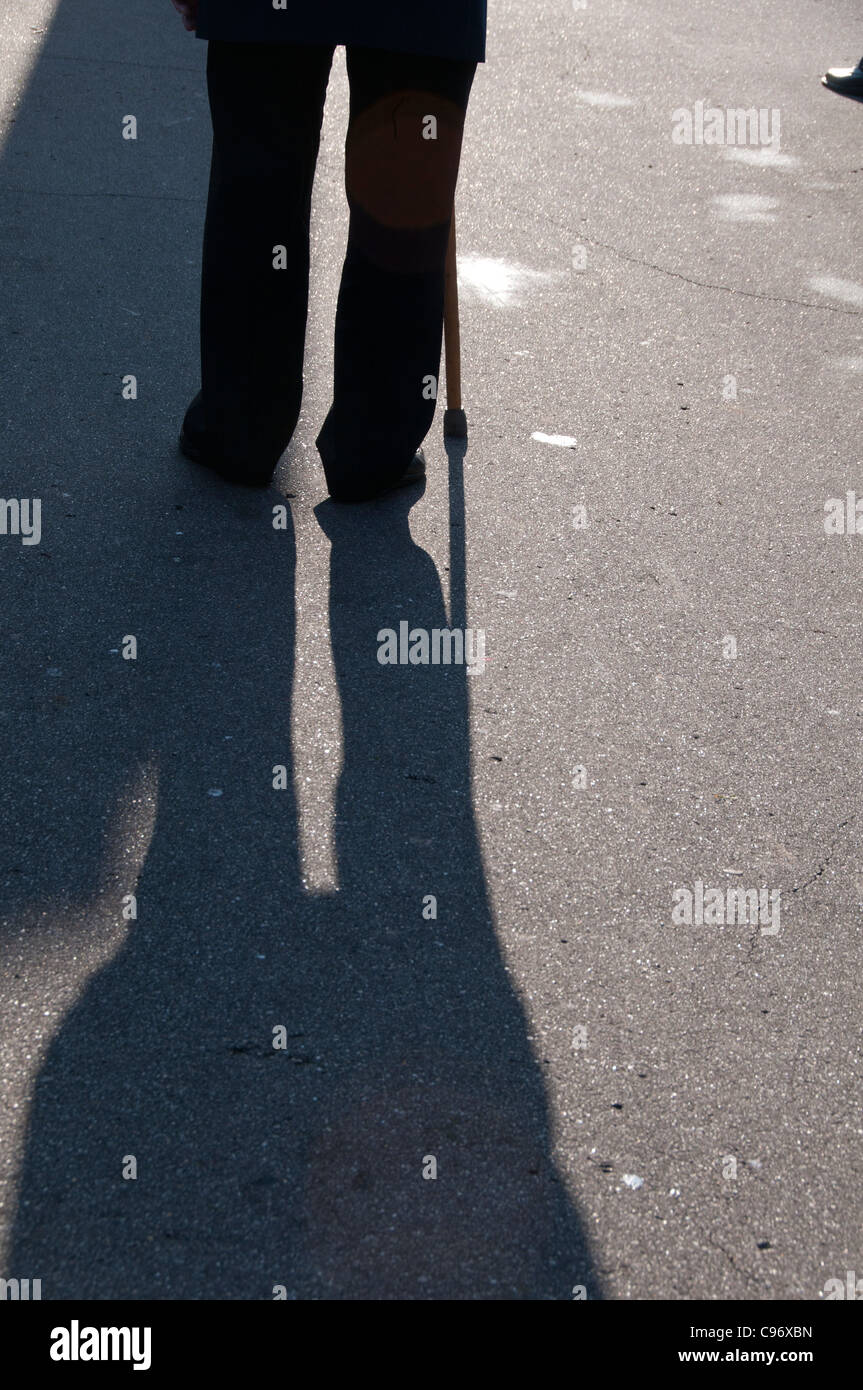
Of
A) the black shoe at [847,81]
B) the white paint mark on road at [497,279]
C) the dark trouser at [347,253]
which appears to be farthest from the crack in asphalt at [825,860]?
the black shoe at [847,81]

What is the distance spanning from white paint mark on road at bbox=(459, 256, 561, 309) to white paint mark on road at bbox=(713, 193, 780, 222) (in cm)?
129

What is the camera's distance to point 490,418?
4.41 metres

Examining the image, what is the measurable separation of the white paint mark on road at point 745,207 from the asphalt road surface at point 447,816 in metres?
1.07

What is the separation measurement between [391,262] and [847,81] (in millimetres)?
5789

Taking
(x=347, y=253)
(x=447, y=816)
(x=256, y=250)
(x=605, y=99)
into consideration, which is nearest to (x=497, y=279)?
(x=347, y=253)

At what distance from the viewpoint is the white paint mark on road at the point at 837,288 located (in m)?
5.59

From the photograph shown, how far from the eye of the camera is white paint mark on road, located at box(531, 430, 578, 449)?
4301 millimetres

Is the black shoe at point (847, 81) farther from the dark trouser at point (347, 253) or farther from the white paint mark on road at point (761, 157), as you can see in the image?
the dark trouser at point (347, 253)

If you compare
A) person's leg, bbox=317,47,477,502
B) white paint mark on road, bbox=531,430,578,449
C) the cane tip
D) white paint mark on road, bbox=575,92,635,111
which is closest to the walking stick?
the cane tip

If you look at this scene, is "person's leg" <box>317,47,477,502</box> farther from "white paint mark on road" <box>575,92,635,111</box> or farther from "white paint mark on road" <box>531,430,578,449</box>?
"white paint mark on road" <box>575,92,635,111</box>

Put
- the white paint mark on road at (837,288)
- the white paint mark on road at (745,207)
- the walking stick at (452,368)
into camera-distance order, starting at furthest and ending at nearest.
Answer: the white paint mark on road at (745,207) → the white paint mark on road at (837,288) → the walking stick at (452,368)

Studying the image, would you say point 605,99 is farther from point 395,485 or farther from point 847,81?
point 395,485

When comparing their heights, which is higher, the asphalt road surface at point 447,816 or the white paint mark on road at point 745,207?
the white paint mark on road at point 745,207

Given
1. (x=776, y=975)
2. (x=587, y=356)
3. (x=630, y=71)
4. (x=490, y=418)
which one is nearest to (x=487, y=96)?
(x=630, y=71)
